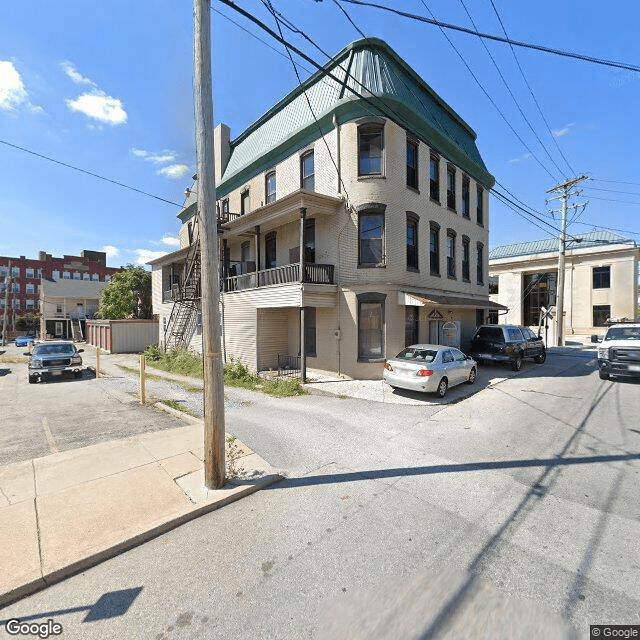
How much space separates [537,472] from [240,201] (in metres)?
19.5

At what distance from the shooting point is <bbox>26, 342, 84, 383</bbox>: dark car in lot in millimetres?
14602

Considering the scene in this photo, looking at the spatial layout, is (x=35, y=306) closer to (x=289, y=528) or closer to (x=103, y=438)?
(x=103, y=438)

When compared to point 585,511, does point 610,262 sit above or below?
above

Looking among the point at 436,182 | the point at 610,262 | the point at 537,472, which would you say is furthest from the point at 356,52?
the point at 610,262

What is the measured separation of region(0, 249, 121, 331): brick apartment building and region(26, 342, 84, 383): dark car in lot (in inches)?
2185

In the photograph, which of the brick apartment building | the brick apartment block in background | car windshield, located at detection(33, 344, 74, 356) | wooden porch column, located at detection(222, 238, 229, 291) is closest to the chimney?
the brick apartment block in background

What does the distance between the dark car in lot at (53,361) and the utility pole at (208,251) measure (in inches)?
578

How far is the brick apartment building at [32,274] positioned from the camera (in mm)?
62531

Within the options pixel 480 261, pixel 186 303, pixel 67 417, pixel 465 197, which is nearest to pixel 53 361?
pixel 186 303

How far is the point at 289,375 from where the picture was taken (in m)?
13.6

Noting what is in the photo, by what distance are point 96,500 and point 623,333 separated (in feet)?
57.8

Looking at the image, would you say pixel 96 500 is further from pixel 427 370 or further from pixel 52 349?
pixel 52 349

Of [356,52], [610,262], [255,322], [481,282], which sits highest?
[356,52]

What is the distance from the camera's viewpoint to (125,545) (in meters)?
3.62
